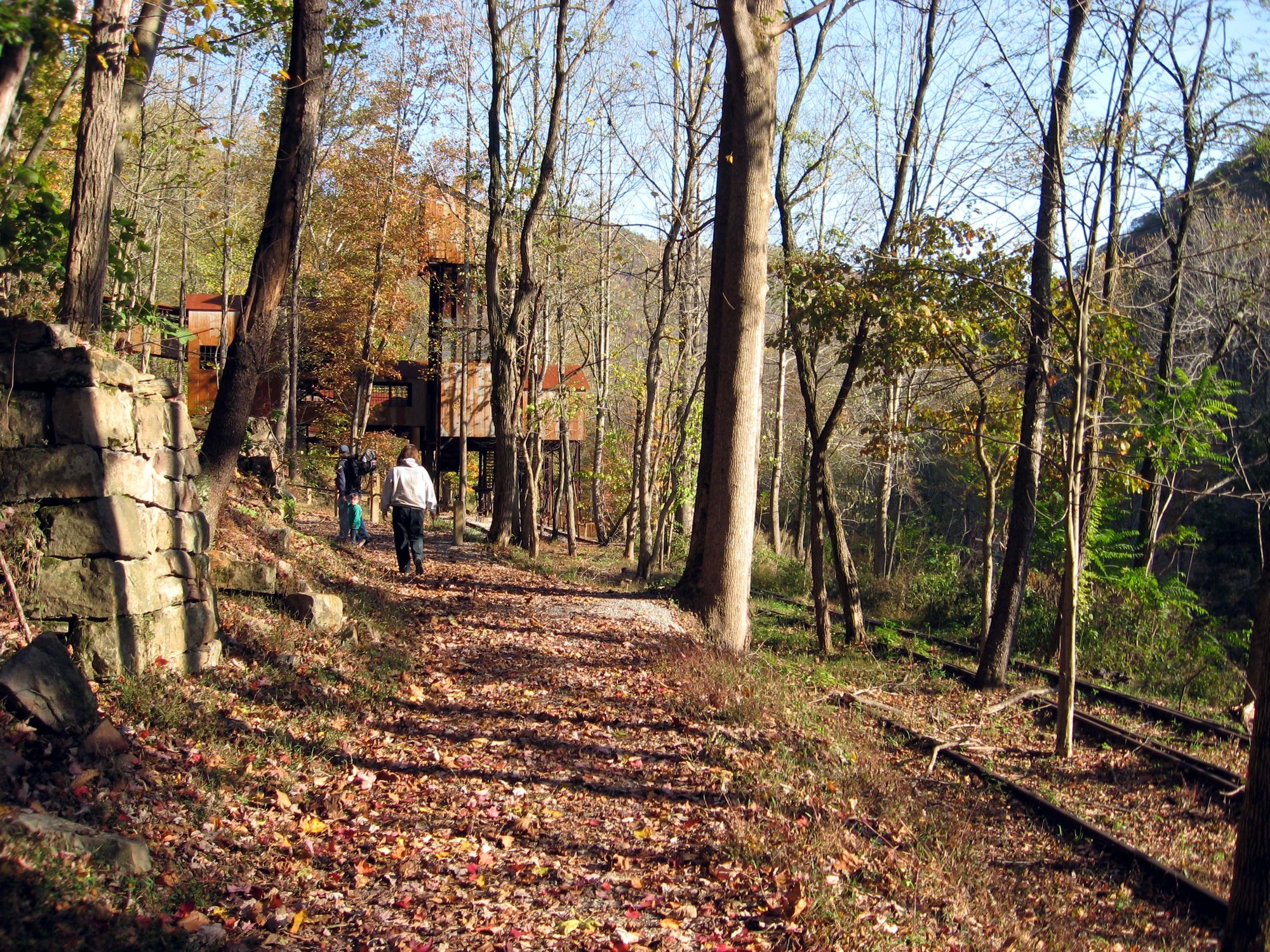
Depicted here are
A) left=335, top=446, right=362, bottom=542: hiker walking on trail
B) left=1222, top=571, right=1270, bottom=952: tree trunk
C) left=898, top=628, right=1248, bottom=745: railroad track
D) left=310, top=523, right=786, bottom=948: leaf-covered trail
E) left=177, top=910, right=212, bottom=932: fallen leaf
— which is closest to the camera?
left=177, top=910, right=212, bottom=932: fallen leaf

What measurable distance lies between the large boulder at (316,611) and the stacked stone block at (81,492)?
204cm

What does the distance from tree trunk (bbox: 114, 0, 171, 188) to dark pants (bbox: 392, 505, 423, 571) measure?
5.45m

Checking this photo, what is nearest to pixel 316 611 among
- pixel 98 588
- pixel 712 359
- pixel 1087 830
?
pixel 98 588

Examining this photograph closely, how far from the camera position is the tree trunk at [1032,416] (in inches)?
445

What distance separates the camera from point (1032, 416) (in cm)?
1230

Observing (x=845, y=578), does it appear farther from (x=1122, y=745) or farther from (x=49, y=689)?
(x=49, y=689)

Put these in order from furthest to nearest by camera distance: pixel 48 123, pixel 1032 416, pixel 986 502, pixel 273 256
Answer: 1. pixel 986 502
2. pixel 1032 416
3. pixel 273 256
4. pixel 48 123

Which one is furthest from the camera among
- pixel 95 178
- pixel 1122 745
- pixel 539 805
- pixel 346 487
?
pixel 346 487

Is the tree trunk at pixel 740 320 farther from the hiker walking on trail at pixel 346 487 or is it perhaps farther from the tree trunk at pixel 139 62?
the hiker walking on trail at pixel 346 487

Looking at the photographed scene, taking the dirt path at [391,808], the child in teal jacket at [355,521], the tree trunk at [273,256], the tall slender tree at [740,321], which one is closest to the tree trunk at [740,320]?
the tall slender tree at [740,321]

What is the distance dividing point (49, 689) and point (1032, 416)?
11250 millimetres

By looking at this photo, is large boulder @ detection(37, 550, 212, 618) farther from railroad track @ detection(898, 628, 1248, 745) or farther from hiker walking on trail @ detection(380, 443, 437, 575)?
railroad track @ detection(898, 628, 1248, 745)

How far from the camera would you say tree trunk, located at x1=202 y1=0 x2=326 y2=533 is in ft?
30.6

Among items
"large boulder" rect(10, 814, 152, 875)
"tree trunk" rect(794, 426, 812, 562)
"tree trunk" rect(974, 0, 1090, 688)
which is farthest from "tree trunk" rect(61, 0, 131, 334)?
"tree trunk" rect(794, 426, 812, 562)
